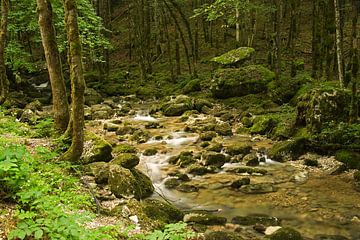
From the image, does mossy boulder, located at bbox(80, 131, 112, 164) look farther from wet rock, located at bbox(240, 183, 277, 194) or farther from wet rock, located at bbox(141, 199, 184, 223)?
wet rock, located at bbox(240, 183, 277, 194)

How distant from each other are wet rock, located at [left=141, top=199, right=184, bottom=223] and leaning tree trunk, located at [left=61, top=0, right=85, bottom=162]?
103 inches

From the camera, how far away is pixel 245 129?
15.8 meters

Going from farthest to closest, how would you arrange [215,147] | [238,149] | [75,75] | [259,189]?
[215,147] < [238,149] < [259,189] < [75,75]

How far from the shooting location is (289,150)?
39.9 feet

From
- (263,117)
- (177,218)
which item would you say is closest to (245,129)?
(263,117)

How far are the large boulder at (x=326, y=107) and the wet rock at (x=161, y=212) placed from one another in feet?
23.7

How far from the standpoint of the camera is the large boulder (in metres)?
12.5

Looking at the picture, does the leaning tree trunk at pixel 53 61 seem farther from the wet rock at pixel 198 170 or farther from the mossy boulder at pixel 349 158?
the mossy boulder at pixel 349 158

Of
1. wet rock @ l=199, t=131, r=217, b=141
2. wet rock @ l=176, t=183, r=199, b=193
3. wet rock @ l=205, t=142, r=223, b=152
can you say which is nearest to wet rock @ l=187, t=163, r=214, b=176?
wet rock @ l=176, t=183, r=199, b=193

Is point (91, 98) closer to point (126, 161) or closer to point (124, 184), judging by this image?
point (126, 161)

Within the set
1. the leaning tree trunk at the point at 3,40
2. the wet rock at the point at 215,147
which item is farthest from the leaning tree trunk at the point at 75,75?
the leaning tree trunk at the point at 3,40

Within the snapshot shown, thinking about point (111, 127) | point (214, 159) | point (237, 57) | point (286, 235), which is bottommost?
point (286, 235)

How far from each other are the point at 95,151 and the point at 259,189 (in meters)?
4.84

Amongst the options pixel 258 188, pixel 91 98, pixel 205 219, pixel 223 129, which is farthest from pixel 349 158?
pixel 91 98
